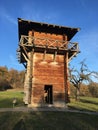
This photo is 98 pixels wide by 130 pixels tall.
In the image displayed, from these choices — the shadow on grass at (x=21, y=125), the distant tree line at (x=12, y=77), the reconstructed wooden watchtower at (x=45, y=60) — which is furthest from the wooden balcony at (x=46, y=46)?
the distant tree line at (x=12, y=77)

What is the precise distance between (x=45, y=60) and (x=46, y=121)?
9740 millimetres

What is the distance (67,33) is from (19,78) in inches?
2743

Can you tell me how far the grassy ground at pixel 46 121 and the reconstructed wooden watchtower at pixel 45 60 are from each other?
4.41 m

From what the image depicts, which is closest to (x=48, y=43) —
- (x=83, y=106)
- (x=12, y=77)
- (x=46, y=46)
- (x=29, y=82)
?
(x=46, y=46)

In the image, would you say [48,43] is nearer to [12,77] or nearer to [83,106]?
[83,106]

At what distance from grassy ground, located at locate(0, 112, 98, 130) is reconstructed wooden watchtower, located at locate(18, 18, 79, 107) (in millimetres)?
4413

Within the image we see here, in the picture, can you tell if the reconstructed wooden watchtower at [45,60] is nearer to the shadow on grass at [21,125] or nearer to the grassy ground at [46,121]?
the grassy ground at [46,121]

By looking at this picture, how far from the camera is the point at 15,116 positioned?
17.3 metres

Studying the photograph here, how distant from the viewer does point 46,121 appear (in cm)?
1647

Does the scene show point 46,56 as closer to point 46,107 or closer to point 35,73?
point 35,73

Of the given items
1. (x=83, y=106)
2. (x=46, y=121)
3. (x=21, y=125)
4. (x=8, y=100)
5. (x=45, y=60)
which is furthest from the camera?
(x=8, y=100)

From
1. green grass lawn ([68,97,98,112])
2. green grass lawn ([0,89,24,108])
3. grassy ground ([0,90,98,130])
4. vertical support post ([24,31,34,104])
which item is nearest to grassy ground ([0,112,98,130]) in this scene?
grassy ground ([0,90,98,130])

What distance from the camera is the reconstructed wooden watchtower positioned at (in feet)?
76.1

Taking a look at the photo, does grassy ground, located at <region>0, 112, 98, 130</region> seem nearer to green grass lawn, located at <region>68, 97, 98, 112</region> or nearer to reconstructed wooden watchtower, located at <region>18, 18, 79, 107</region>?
reconstructed wooden watchtower, located at <region>18, 18, 79, 107</region>
